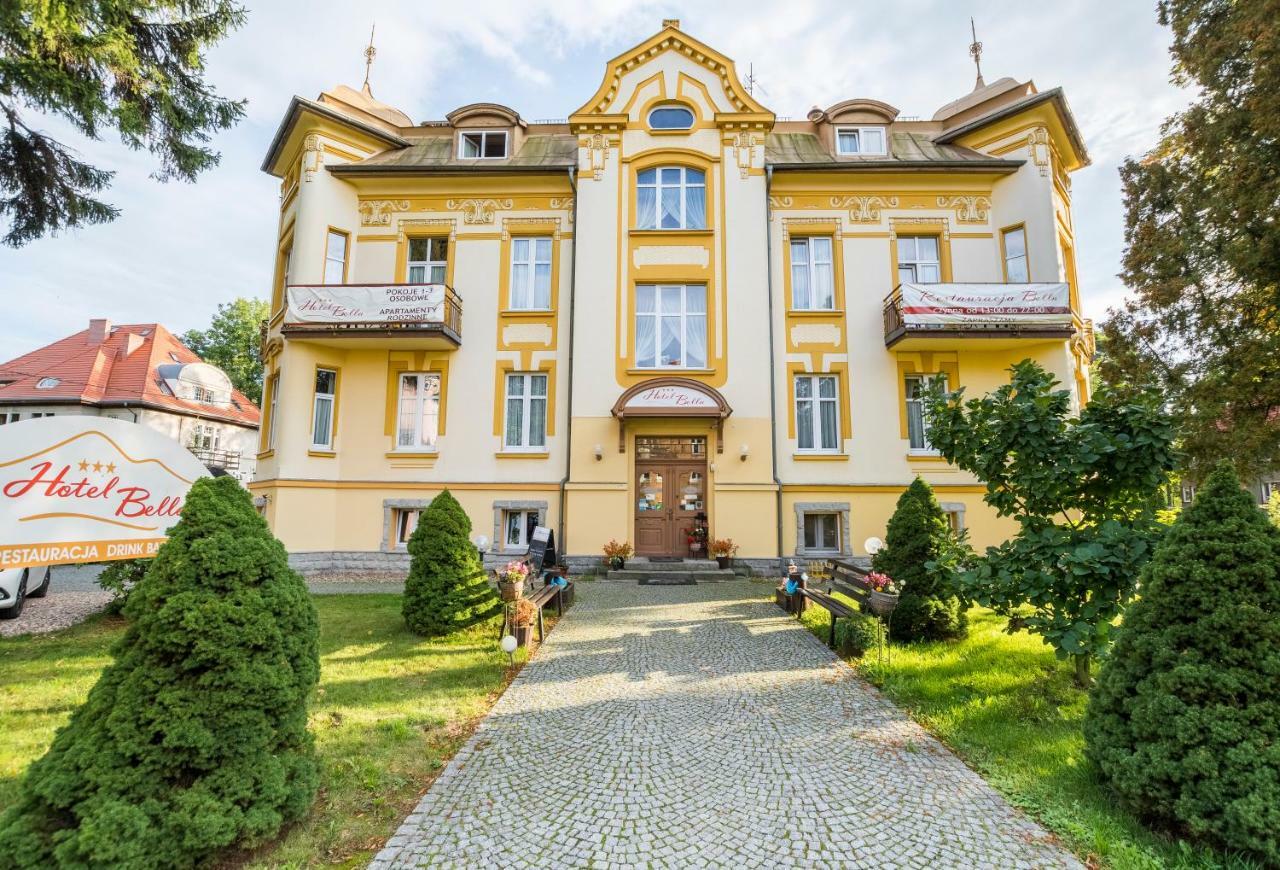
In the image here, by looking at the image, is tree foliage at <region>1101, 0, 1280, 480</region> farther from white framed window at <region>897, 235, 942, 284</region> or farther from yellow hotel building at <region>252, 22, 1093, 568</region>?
white framed window at <region>897, 235, 942, 284</region>

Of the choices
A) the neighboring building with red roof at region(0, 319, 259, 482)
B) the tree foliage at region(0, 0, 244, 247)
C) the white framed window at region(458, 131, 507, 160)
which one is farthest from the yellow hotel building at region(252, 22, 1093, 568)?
the neighboring building with red roof at region(0, 319, 259, 482)

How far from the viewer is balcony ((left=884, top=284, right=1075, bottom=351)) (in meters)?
13.0

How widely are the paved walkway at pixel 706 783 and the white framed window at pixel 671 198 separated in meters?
11.7

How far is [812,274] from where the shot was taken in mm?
14711

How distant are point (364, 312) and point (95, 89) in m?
5.94

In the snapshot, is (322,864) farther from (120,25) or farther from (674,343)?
(674,343)

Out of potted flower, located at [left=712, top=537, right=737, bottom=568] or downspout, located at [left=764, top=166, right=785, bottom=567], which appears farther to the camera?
downspout, located at [left=764, top=166, right=785, bottom=567]

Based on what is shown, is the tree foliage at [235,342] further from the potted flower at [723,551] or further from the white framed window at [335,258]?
the potted flower at [723,551]

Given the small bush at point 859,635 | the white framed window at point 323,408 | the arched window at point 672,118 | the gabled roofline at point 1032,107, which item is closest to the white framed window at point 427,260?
the white framed window at point 323,408

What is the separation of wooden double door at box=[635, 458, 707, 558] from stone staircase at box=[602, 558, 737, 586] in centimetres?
86

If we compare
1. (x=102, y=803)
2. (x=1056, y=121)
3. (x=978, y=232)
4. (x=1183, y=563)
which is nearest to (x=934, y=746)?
(x=1183, y=563)

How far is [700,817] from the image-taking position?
3.45 meters

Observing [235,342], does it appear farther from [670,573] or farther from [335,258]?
[670,573]

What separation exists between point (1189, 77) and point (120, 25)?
19.4 meters
